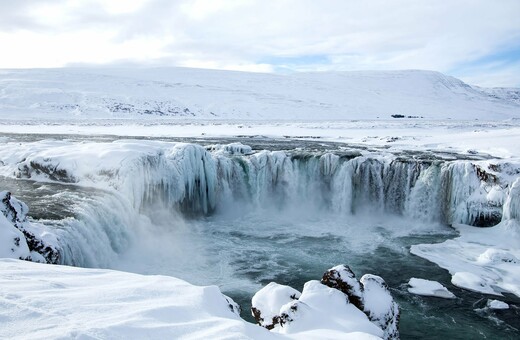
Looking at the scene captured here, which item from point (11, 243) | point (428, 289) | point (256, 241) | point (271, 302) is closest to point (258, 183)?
point (256, 241)

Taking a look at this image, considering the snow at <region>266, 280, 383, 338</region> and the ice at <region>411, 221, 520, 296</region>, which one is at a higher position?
the snow at <region>266, 280, 383, 338</region>

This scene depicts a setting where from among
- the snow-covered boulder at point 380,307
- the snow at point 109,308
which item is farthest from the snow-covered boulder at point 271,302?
the snow-covered boulder at point 380,307

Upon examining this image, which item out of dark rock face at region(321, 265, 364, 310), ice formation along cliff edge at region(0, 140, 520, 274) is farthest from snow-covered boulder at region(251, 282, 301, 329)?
ice formation along cliff edge at region(0, 140, 520, 274)

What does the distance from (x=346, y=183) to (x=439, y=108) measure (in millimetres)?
122366

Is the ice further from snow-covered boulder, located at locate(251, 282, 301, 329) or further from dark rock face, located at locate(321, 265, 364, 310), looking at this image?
snow-covered boulder, located at locate(251, 282, 301, 329)

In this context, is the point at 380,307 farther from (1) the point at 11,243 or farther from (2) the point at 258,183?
(2) the point at 258,183

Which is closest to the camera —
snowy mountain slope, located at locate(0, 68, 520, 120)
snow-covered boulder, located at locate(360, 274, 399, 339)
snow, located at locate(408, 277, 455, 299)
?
snow-covered boulder, located at locate(360, 274, 399, 339)

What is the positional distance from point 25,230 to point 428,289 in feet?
31.1

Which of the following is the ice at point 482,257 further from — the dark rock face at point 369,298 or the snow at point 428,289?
the dark rock face at point 369,298

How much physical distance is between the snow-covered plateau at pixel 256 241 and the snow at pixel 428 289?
49mm

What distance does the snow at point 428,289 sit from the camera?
35.3 ft

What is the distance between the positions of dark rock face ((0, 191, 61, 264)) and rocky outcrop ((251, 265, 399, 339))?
4.53 m

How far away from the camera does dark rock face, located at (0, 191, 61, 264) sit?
27.1 feet

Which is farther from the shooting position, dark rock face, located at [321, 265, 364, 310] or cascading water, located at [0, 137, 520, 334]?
cascading water, located at [0, 137, 520, 334]
